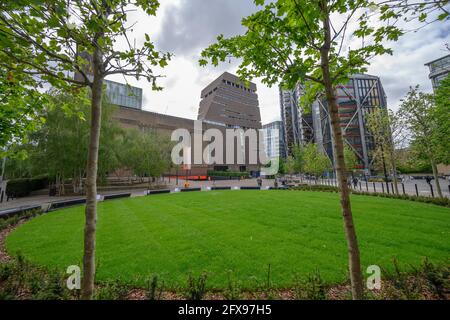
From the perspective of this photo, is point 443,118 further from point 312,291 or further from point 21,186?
point 21,186

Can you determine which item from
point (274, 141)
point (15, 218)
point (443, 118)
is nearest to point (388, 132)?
point (443, 118)

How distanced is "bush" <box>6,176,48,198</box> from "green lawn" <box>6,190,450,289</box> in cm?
2007

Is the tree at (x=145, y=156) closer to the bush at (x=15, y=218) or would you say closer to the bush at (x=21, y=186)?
the bush at (x=21, y=186)

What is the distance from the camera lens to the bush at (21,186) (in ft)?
76.1

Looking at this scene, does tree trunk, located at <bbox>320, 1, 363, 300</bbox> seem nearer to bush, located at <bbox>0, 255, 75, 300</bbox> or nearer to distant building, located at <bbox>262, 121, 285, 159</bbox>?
bush, located at <bbox>0, 255, 75, 300</bbox>

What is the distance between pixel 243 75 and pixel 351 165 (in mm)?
→ 39926

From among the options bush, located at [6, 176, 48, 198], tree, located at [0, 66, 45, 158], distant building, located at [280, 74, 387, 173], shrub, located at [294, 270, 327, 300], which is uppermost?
distant building, located at [280, 74, 387, 173]

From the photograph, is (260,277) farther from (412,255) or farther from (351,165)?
(351,165)

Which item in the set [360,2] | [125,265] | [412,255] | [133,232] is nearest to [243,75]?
[360,2]

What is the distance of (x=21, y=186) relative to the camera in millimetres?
24125

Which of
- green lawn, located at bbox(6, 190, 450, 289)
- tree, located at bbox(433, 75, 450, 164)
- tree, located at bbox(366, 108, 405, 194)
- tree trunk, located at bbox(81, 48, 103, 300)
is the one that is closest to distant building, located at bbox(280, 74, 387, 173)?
tree, located at bbox(366, 108, 405, 194)

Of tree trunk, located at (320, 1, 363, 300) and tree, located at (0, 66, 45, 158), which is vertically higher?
tree, located at (0, 66, 45, 158)

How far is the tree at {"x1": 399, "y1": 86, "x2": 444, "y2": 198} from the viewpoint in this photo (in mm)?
14345
